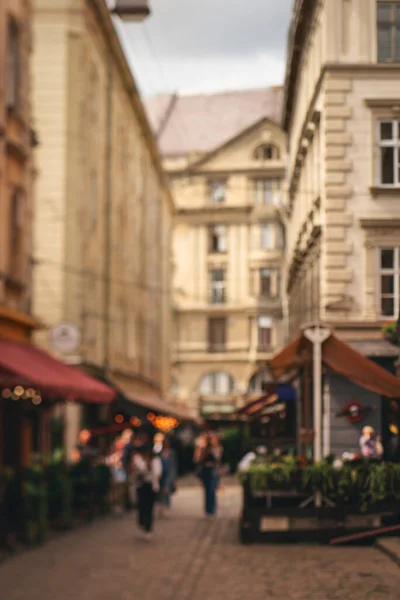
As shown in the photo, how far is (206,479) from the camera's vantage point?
96.0 ft

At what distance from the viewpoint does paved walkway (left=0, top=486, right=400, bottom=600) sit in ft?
45.2

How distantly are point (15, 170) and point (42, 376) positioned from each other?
7.16 metres

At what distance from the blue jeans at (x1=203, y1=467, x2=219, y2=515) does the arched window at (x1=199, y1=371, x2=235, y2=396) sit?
5316 centimetres

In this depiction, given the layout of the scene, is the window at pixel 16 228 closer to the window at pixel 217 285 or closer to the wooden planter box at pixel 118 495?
the wooden planter box at pixel 118 495

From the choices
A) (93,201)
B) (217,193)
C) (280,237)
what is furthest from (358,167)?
(217,193)

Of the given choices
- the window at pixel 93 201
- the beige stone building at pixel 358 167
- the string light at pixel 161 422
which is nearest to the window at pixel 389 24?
the beige stone building at pixel 358 167

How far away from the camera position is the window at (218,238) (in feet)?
277

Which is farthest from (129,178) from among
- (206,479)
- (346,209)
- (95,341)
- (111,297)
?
(346,209)

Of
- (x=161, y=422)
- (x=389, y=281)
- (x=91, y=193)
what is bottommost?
(x=161, y=422)

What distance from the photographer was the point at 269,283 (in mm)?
83438

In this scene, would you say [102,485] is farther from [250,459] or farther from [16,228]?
[16,228]

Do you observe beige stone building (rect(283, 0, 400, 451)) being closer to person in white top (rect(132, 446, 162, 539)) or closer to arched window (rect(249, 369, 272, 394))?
person in white top (rect(132, 446, 162, 539))

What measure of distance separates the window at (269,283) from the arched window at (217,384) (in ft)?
17.9

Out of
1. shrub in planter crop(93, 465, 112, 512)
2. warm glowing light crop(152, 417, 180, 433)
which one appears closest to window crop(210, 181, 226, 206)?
warm glowing light crop(152, 417, 180, 433)
